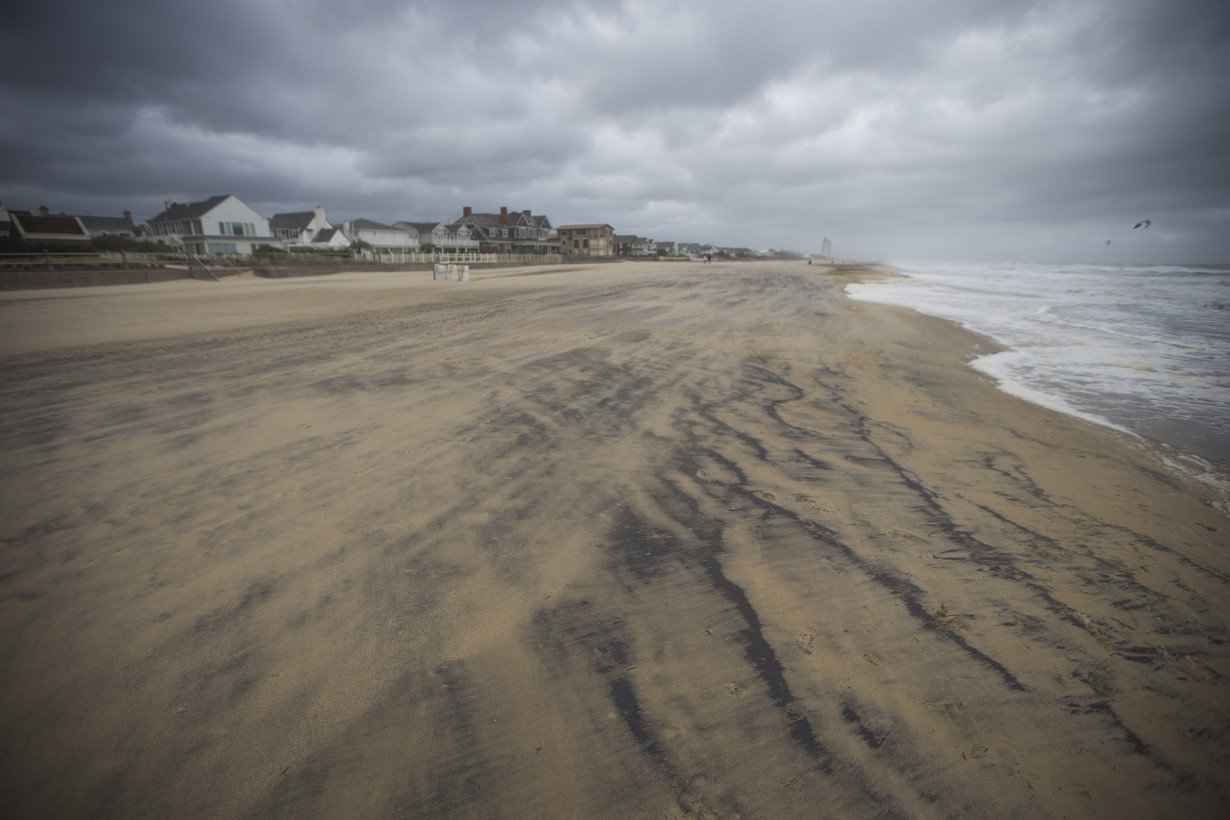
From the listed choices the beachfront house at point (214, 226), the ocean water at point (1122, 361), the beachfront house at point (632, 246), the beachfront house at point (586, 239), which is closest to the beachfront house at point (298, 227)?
the beachfront house at point (214, 226)

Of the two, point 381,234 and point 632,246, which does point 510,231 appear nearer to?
point 381,234

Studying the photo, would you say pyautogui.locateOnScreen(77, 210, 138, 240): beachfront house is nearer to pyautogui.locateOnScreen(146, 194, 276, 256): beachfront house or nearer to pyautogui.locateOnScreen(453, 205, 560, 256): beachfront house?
pyautogui.locateOnScreen(146, 194, 276, 256): beachfront house

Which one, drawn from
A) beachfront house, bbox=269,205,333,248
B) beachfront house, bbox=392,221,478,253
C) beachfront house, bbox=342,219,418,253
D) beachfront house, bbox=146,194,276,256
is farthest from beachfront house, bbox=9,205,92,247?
beachfront house, bbox=392,221,478,253

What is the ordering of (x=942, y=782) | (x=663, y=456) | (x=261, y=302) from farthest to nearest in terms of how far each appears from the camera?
(x=261, y=302) → (x=663, y=456) → (x=942, y=782)

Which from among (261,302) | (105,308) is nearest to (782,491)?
(261,302)

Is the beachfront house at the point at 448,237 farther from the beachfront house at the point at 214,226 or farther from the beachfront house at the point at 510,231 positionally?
the beachfront house at the point at 214,226

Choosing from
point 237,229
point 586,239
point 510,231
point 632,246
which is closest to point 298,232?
point 237,229

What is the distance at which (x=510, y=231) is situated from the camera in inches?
3346

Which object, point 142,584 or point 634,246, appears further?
point 634,246

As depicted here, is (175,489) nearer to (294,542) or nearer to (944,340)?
(294,542)

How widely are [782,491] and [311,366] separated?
6573 millimetres

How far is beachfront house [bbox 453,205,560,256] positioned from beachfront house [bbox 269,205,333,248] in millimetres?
20790

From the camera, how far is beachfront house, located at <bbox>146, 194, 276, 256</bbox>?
6112cm

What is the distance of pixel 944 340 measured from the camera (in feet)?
37.2
